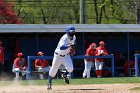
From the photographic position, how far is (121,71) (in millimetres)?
26031

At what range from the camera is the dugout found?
2423 cm

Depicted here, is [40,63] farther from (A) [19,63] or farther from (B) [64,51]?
(B) [64,51]

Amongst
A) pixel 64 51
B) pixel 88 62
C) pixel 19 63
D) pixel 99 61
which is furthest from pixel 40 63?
pixel 64 51

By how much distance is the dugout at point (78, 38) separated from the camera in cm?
2423

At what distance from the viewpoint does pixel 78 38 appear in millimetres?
26703

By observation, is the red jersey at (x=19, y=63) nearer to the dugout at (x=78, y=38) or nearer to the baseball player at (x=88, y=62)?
the dugout at (x=78, y=38)

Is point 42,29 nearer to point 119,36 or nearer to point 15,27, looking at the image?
point 15,27

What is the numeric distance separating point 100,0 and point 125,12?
2.42m

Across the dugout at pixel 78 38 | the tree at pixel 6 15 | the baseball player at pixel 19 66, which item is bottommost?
the baseball player at pixel 19 66

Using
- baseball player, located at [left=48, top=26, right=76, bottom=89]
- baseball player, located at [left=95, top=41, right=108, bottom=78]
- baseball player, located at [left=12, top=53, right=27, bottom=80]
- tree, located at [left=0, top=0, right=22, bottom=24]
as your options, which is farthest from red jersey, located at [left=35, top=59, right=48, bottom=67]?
tree, located at [left=0, top=0, right=22, bottom=24]

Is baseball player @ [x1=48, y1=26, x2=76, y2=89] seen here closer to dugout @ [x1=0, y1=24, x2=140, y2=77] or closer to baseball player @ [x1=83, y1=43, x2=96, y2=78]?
baseball player @ [x1=83, y1=43, x2=96, y2=78]

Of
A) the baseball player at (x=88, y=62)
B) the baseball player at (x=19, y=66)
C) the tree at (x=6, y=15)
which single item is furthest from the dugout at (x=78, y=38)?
the tree at (x=6, y=15)

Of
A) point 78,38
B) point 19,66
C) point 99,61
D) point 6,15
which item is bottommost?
point 19,66

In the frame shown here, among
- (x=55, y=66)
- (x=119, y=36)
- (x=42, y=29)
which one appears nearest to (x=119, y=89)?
(x=55, y=66)
